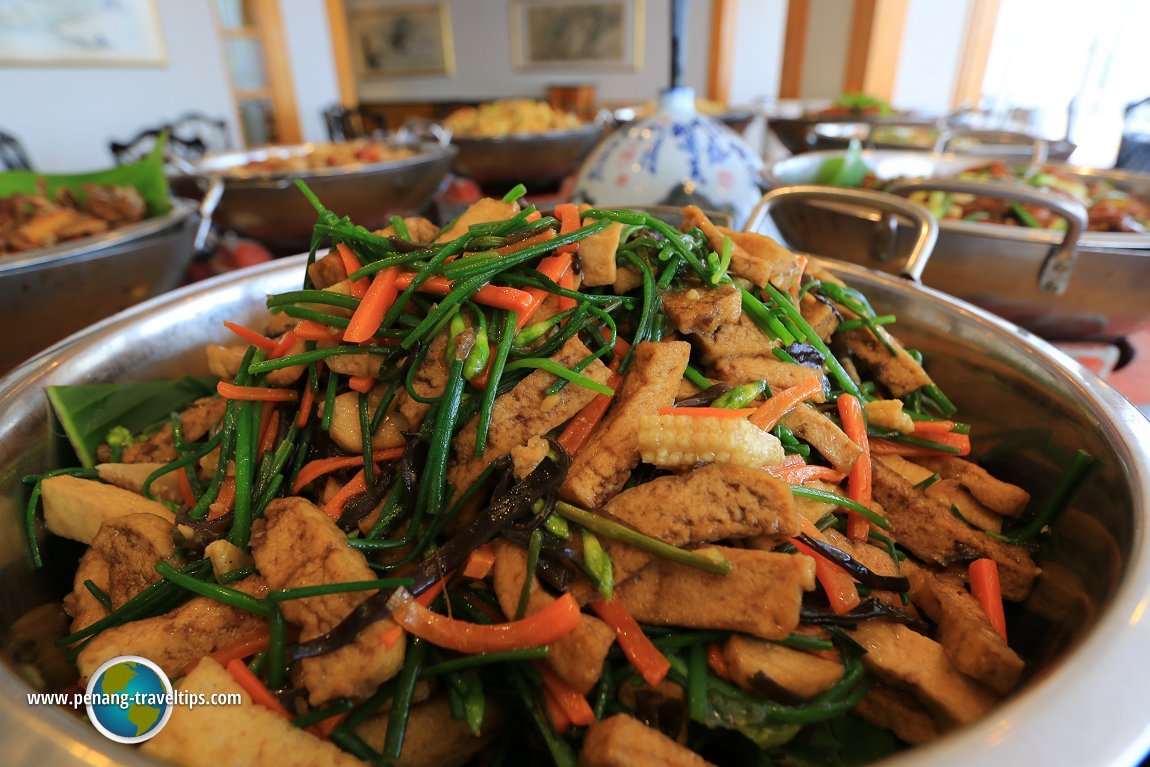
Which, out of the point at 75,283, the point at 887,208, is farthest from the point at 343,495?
the point at 887,208

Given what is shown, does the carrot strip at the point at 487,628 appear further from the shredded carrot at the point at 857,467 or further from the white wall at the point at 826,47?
the white wall at the point at 826,47

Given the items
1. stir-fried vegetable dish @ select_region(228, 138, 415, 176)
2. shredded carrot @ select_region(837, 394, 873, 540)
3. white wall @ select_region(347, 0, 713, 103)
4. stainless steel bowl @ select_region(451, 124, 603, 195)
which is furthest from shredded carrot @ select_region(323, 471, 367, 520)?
white wall @ select_region(347, 0, 713, 103)

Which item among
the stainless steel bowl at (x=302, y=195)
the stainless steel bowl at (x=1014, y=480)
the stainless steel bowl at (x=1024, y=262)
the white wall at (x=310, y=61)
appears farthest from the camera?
the white wall at (x=310, y=61)

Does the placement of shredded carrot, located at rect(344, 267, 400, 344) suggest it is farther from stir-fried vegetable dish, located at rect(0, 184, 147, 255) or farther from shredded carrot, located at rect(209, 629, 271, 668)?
stir-fried vegetable dish, located at rect(0, 184, 147, 255)

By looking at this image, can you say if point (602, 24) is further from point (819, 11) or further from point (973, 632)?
point (973, 632)

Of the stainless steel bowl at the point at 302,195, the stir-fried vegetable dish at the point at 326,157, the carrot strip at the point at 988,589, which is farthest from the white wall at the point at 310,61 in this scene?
the carrot strip at the point at 988,589
